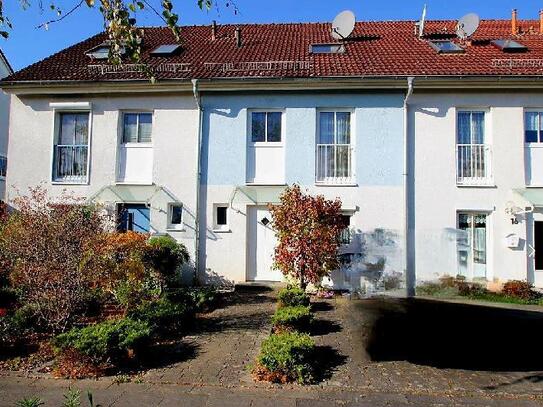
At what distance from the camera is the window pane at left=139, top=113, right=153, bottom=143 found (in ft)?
42.5

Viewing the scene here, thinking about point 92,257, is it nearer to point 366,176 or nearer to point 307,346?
point 307,346

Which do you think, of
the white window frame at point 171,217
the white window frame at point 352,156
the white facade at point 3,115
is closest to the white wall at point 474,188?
the white window frame at point 352,156

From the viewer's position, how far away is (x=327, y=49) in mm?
14445

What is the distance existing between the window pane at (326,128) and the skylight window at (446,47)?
4.21m

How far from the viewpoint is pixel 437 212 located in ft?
39.2

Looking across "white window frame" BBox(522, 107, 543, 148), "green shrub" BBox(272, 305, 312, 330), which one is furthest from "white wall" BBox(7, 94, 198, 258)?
"white window frame" BBox(522, 107, 543, 148)

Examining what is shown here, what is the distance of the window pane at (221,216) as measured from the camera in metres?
12.6

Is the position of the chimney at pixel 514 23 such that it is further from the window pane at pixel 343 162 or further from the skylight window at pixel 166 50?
the skylight window at pixel 166 50

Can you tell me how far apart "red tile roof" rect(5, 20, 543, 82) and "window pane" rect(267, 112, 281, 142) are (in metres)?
1.08

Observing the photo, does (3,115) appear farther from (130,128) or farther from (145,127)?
(145,127)

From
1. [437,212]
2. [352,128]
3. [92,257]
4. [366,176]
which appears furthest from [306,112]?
[92,257]

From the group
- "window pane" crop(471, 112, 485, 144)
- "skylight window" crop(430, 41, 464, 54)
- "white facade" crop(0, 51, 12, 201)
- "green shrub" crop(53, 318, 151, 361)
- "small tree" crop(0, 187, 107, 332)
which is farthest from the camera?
"white facade" crop(0, 51, 12, 201)

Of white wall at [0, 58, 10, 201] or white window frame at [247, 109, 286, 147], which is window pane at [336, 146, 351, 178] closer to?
white window frame at [247, 109, 286, 147]

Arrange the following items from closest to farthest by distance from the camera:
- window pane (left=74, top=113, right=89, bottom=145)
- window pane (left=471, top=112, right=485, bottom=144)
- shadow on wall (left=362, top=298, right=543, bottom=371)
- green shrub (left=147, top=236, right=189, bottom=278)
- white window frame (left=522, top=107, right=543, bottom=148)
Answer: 1. shadow on wall (left=362, top=298, right=543, bottom=371)
2. green shrub (left=147, top=236, right=189, bottom=278)
3. white window frame (left=522, top=107, right=543, bottom=148)
4. window pane (left=471, top=112, right=485, bottom=144)
5. window pane (left=74, top=113, right=89, bottom=145)
